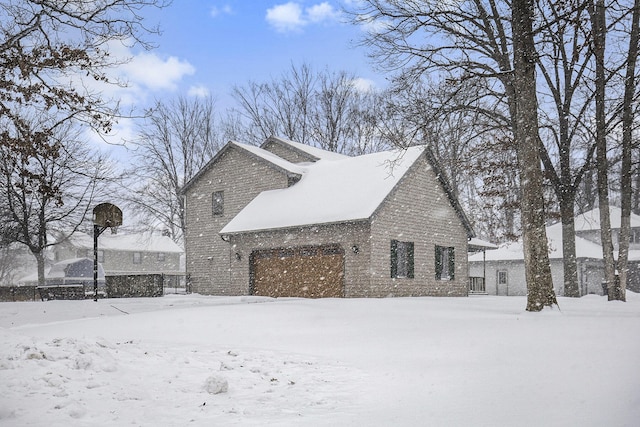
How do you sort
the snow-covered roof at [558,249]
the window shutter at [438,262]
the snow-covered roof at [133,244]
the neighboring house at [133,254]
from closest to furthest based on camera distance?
1. the window shutter at [438,262]
2. the snow-covered roof at [558,249]
3. the snow-covered roof at [133,244]
4. the neighboring house at [133,254]

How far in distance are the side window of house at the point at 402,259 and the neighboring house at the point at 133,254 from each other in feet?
116

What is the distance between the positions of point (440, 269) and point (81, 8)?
18.8 metres

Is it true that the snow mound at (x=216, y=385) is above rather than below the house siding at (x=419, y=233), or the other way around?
below

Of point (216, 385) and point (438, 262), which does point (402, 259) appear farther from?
point (216, 385)

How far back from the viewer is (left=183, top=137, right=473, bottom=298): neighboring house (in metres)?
21.6

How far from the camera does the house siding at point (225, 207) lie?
1083 inches

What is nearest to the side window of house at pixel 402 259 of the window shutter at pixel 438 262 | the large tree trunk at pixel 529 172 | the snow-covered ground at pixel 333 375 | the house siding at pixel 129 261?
the window shutter at pixel 438 262

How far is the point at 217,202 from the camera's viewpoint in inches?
1152

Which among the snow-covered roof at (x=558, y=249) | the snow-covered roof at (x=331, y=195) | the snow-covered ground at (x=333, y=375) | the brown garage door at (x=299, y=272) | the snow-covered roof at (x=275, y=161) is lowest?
the snow-covered ground at (x=333, y=375)

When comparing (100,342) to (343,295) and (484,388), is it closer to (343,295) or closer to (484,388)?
(484,388)

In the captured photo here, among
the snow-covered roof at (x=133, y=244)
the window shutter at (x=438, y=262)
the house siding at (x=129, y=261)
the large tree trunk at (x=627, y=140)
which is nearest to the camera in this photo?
the large tree trunk at (x=627, y=140)

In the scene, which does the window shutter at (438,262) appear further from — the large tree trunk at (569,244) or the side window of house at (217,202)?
the side window of house at (217,202)

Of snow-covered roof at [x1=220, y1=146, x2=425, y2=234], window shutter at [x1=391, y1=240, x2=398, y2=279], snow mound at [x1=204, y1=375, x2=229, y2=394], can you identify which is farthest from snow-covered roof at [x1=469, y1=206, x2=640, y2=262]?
snow mound at [x1=204, y1=375, x2=229, y2=394]

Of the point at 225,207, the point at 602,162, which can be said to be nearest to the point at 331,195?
the point at 225,207
